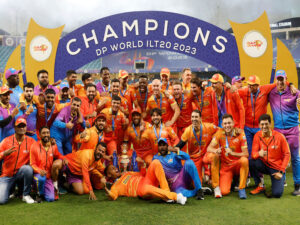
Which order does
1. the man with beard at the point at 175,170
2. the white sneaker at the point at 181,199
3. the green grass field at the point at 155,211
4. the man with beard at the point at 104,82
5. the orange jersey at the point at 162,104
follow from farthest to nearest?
the man with beard at the point at 104,82 < the orange jersey at the point at 162,104 < the man with beard at the point at 175,170 < the white sneaker at the point at 181,199 < the green grass field at the point at 155,211

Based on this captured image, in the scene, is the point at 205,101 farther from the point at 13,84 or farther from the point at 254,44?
the point at 13,84

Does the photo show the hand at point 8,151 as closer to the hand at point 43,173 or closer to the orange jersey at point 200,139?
the hand at point 43,173

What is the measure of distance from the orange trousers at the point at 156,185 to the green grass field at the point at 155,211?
0.41 ft

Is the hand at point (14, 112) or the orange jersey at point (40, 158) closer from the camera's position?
the orange jersey at point (40, 158)

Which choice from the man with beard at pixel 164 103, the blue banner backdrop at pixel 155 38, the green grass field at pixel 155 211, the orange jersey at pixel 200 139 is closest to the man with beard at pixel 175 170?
the green grass field at pixel 155 211

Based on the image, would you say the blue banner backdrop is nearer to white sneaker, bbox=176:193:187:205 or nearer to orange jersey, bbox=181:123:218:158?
orange jersey, bbox=181:123:218:158

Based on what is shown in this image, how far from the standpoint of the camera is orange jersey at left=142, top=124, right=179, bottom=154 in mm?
5812

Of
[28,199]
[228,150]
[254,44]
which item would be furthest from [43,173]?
[254,44]

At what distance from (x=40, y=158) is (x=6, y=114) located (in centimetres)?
101

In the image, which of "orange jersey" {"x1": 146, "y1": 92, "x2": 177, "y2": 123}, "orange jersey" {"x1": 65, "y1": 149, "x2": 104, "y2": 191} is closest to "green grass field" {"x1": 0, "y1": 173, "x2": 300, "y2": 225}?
"orange jersey" {"x1": 65, "y1": 149, "x2": 104, "y2": 191}

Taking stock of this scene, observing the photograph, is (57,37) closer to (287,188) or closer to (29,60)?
(29,60)

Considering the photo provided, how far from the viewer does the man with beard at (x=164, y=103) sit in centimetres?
646

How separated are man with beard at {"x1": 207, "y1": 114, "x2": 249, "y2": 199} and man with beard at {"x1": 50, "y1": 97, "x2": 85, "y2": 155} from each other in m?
2.34

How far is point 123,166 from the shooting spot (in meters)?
6.12
